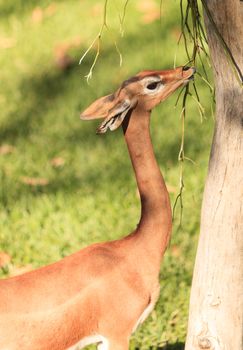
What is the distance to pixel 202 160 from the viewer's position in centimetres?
614

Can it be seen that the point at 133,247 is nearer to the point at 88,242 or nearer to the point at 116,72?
the point at 88,242

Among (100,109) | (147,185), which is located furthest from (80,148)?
(100,109)

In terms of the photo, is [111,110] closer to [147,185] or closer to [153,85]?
[153,85]

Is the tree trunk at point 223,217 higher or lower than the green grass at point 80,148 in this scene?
higher

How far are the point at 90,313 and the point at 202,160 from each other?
2.93m

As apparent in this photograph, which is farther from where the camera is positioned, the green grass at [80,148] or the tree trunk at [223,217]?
the green grass at [80,148]

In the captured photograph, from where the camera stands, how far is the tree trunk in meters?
3.16

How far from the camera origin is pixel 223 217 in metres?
3.34

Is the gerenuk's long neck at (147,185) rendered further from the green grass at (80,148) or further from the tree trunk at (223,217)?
the green grass at (80,148)

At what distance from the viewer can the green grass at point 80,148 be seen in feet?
17.0

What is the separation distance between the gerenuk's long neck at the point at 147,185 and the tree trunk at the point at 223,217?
0.16 meters

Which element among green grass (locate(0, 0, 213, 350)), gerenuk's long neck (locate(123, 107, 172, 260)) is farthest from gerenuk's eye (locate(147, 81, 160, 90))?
green grass (locate(0, 0, 213, 350))

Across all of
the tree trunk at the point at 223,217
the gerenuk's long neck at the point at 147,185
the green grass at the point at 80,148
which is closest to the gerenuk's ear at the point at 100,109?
the gerenuk's long neck at the point at 147,185

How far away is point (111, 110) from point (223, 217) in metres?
0.57
